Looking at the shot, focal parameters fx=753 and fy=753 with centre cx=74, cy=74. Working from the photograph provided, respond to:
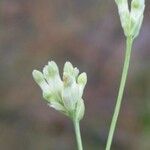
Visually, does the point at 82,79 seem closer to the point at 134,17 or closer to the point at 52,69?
the point at 52,69

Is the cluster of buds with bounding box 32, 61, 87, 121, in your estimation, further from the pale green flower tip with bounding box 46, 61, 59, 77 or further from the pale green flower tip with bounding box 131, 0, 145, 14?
the pale green flower tip with bounding box 131, 0, 145, 14

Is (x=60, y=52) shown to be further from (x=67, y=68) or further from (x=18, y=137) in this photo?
(x=67, y=68)

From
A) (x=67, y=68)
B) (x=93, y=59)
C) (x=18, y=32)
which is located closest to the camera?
(x=67, y=68)

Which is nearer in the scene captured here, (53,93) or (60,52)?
(53,93)

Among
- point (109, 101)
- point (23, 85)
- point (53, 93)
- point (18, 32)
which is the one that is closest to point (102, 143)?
point (109, 101)

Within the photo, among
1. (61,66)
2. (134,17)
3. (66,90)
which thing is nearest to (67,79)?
(66,90)

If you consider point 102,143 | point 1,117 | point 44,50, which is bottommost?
point 102,143
